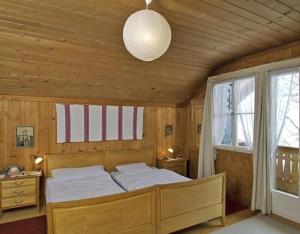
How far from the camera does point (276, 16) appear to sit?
247 cm

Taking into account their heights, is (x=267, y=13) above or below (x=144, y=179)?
above

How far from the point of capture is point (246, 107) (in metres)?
3.83

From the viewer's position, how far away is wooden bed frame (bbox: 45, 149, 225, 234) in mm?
2045

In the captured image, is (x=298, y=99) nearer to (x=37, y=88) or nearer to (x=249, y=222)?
(x=249, y=222)

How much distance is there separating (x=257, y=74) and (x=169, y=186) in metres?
2.36

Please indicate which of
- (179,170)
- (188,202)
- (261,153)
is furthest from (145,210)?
(179,170)

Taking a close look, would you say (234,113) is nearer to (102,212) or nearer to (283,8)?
(283,8)

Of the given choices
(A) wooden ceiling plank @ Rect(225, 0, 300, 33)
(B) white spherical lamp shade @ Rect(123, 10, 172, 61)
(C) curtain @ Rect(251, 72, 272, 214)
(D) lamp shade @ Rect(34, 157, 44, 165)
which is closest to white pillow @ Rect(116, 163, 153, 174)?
(D) lamp shade @ Rect(34, 157, 44, 165)

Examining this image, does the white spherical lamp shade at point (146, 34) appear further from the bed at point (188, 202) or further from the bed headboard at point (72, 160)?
the bed headboard at point (72, 160)

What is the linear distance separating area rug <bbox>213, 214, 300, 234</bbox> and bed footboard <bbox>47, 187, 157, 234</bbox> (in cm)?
110

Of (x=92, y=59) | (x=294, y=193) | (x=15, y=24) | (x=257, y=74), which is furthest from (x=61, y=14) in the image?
(x=294, y=193)

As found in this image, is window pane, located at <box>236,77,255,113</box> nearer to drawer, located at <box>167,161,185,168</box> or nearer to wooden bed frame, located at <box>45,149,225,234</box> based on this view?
wooden bed frame, located at <box>45,149,225,234</box>

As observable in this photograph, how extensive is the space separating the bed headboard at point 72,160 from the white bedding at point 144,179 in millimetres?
498

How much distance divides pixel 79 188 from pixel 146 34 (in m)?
2.46
